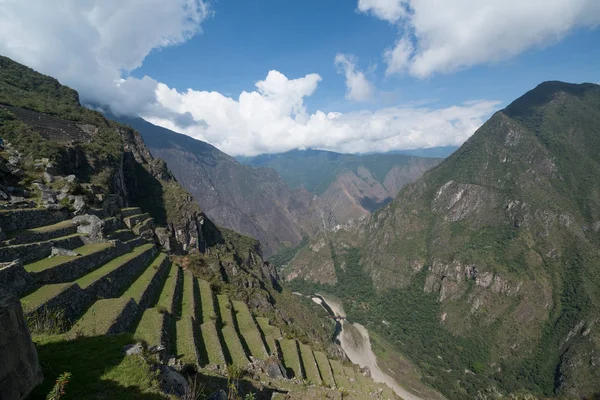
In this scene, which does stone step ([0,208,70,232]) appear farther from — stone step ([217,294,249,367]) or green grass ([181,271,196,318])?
stone step ([217,294,249,367])

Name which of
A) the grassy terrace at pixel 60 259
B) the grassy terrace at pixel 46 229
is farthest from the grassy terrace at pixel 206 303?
the grassy terrace at pixel 46 229

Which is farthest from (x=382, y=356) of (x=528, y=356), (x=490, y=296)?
(x=490, y=296)

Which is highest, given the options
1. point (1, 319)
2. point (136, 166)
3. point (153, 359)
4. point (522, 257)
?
point (136, 166)

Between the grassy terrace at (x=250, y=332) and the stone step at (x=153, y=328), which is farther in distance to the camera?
the grassy terrace at (x=250, y=332)

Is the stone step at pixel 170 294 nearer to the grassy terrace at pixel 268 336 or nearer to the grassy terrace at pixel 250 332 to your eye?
the grassy terrace at pixel 250 332

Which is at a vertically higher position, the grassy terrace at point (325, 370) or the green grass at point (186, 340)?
the green grass at point (186, 340)

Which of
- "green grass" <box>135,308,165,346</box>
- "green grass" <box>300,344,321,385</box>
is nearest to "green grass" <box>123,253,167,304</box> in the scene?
"green grass" <box>135,308,165,346</box>

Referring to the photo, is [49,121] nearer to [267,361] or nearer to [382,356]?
[267,361]
